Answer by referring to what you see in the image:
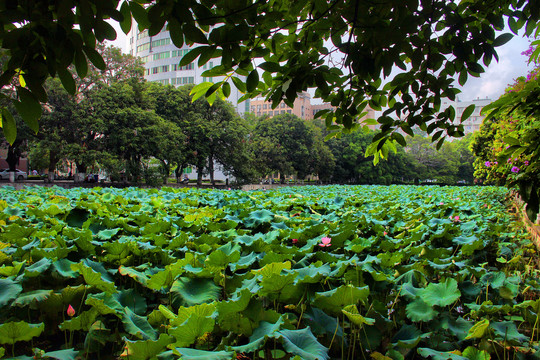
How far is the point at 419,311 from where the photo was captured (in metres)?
1.46

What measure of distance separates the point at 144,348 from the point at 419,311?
1.13m

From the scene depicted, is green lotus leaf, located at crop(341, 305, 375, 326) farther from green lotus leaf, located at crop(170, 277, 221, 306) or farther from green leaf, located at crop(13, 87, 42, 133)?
green leaf, located at crop(13, 87, 42, 133)

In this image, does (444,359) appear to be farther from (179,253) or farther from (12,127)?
(12,127)

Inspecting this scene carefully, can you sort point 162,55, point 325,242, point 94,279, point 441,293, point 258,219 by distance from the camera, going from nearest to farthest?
point 94,279, point 441,293, point 325,242, point 258,219, point 162,55

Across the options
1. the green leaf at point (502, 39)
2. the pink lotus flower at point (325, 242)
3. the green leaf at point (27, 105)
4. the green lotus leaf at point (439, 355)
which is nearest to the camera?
the green leaf at point (27, 105)

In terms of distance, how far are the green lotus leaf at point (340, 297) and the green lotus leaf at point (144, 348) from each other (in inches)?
23.3

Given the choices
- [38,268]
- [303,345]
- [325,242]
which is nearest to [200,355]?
[303,345]

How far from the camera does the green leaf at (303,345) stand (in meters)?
1.04

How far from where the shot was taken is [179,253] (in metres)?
2.09

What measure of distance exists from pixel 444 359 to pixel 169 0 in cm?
158

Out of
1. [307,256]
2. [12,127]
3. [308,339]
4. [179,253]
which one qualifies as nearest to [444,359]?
[308,339]

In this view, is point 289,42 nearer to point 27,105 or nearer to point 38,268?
point 27,105

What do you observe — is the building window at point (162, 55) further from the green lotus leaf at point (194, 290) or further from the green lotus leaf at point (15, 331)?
the green lotus leaf at point (15, 331)

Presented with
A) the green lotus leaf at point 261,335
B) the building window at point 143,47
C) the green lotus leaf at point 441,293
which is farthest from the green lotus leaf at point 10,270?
the building window at point 143,47
